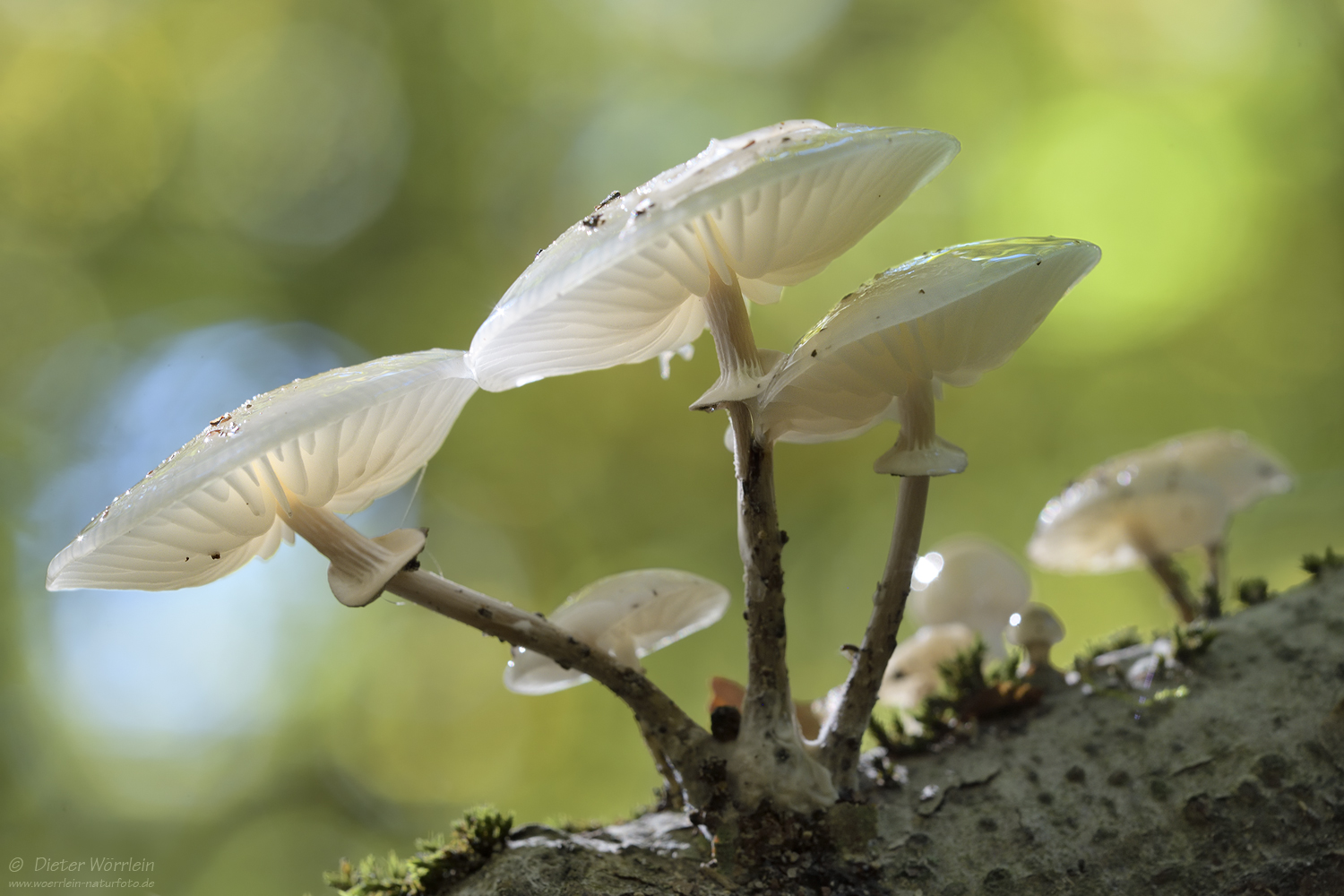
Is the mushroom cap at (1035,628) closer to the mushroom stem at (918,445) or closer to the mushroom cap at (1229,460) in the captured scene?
the mushroom stem at (918,445)

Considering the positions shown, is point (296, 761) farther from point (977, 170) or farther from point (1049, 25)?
point (1049, 25)

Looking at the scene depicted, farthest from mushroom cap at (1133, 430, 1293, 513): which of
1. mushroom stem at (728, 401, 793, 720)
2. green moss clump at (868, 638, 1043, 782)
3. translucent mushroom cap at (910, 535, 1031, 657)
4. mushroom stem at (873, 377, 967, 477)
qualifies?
mushroom stem at (728, 401, 793, 720)

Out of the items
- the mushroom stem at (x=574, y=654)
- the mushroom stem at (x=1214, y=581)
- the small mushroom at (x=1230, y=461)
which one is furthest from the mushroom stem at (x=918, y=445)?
the small mushroom at (x=1230, y=461)

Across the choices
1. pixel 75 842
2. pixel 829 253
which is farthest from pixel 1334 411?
pixel 75 842

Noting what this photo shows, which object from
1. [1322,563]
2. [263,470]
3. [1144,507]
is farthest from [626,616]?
[1322,563]

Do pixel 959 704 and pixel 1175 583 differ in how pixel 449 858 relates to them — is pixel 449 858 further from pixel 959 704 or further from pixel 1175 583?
pixel 1175 583
